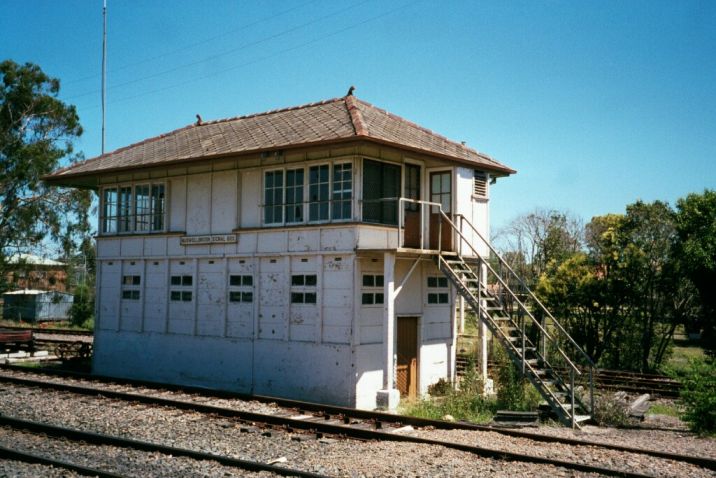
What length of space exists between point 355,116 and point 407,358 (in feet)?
19.6

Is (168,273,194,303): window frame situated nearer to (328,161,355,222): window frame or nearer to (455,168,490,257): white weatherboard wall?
(328,161,355,222): window frame

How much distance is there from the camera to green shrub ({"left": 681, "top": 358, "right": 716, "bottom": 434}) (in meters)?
11.8

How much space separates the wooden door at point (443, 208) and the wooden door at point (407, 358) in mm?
2070

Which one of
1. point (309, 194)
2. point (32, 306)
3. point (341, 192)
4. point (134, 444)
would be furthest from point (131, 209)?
point (32, 306)

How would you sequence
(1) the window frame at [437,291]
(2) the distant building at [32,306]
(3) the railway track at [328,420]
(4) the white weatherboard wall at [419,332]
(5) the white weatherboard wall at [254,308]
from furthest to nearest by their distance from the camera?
1. (2) the distant building at [32,306]
2. (1) the window frame at [437,291]
3. (5) the white weatherboard wall at [254,308]
4. (4) the white weatherboard wall at [419,332]
5. (3) the railway track at [328,420]

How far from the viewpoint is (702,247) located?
69.7 feet

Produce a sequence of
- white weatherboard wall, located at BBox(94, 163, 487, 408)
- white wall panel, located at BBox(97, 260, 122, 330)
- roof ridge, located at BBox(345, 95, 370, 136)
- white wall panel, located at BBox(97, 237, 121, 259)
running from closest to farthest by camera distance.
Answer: roof ridge, located at BBox(345, 95, 370, 136), white weatherboard wall, located at BBox(94, 163, 487, 408), white wall panel, located at BBox(97, 260, 122, 330), white wall panel, located at BBox(97, 237, 121, 259)

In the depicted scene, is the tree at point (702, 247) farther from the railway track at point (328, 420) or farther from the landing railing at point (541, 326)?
the railway track at point (328, 420)

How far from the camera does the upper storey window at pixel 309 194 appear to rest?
15227 millimetres

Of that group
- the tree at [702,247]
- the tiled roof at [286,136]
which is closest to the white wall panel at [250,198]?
the tiled roof at [286,136]

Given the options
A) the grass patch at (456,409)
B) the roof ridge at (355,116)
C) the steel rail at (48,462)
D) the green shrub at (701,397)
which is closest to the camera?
the steel rail at (48,462)

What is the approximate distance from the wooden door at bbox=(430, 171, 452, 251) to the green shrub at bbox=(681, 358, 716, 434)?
235 inches

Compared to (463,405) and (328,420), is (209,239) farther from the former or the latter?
(463,405)

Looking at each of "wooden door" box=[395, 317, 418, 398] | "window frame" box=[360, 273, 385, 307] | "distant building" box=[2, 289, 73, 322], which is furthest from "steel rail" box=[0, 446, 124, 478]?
"distant building" box=[2, 289, 73, 322]
